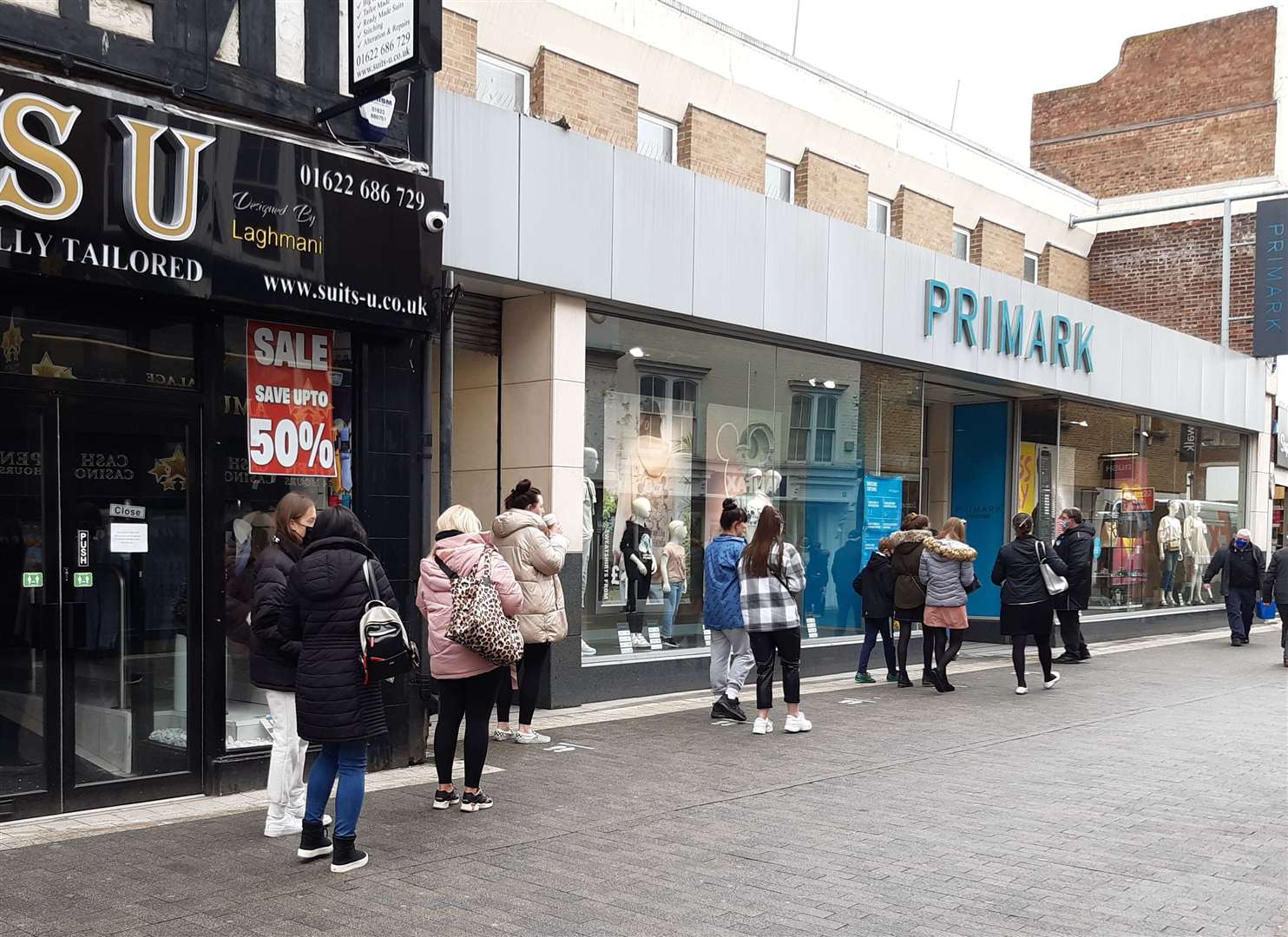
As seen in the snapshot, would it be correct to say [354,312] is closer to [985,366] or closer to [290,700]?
[290,700]

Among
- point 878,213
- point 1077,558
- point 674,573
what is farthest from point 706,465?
point 878,213

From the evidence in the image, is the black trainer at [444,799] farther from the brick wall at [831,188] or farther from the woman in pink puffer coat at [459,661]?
the brick wall at [831,188]

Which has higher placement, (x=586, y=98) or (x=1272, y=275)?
(x=586, y=98)

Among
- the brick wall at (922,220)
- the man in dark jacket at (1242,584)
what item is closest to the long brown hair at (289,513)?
the brick wall at (922,220)

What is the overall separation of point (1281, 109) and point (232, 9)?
912 inches

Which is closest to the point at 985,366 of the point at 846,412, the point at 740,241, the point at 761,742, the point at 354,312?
the point at 846,412

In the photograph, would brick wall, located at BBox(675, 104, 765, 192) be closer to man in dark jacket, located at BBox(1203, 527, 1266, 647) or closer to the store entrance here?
the store entrance

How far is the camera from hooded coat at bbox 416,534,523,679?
21.9ft

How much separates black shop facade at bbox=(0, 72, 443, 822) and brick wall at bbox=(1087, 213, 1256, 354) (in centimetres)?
1855

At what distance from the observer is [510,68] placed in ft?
40.9

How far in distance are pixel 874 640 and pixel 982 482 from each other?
6846 mm

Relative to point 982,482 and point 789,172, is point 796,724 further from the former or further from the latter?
point 982,482

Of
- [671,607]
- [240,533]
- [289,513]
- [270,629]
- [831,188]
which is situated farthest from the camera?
[831,188]

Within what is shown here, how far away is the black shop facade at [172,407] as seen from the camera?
21.4 ft
